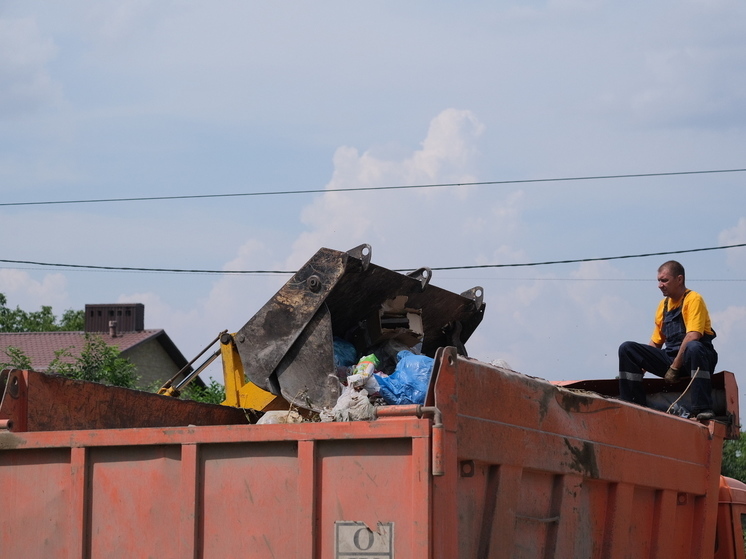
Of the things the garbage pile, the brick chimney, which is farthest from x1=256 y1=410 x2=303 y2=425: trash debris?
the brick chimney

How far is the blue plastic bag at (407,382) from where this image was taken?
4.62 m

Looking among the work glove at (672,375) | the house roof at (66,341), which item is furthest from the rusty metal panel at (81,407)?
the house roof at (66,341)

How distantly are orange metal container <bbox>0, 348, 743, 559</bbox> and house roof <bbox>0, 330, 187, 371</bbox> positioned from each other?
97.5ft

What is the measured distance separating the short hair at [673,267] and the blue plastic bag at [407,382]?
1.75 meters

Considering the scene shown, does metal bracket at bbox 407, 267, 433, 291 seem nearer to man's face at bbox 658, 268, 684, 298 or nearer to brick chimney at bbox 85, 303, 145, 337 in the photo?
man's face at bbox 658, 268, 684, 298

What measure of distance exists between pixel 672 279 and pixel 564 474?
227cm

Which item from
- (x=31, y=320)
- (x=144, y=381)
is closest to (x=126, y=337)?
(x=144, y=381)

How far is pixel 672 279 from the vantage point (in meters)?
5.71

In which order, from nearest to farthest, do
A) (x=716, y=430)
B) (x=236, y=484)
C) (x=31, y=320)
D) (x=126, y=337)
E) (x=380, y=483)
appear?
(x=380, y=483)
(x=236, y=484)
(x=716, y=430)
(x=126, y=337)
(x=31, y=320)

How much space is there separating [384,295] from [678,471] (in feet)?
5.84

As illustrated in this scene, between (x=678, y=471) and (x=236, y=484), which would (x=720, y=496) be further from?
(x=236, y=484)

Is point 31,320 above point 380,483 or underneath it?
above

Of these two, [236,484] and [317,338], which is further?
[317,338]

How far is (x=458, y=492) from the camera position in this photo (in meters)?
3.25
